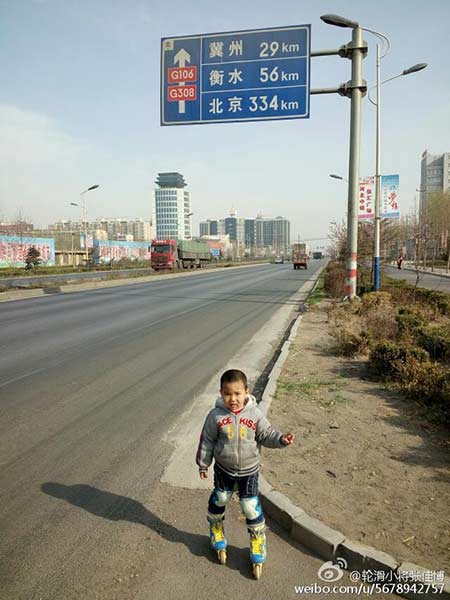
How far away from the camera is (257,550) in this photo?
2.49 meters

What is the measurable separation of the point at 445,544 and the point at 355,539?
1.82ft

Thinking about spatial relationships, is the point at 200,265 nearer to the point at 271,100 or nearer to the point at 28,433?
the point at 271,100

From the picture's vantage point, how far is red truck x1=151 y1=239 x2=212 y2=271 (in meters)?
40.5

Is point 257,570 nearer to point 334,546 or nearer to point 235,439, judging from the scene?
point 334,546

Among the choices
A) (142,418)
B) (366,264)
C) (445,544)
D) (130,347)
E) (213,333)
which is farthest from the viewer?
(366,264)

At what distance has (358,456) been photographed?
3705 mm

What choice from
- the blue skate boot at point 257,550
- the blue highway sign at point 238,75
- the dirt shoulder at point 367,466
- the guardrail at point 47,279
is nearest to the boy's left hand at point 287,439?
the blue skate boot at point 257,550

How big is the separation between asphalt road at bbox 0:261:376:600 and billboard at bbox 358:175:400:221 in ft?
34.8

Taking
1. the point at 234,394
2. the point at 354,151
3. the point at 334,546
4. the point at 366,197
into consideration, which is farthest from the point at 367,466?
the point at 366,197

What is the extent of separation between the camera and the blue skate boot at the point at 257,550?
244 centimetres

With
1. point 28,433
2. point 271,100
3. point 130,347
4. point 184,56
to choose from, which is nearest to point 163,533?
point 28,433

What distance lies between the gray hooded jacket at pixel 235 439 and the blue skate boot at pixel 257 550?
34 centimetres

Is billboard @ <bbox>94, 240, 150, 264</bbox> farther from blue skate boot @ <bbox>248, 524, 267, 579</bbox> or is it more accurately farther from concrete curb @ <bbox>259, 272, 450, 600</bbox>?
blue skate boot @ <bbox>248, 524, 267, 579</bbox>

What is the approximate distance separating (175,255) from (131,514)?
3965 cm
